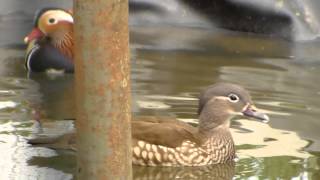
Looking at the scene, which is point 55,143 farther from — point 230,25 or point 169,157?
point 230,25

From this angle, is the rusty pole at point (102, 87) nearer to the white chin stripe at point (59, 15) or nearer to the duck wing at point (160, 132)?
the duck wing at point (160, 132)

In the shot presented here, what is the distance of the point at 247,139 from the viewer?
6.02 metres

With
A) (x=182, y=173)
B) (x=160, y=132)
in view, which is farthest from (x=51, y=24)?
(x=182, y=173)

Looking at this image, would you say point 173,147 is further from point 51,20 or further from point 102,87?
point 51,20

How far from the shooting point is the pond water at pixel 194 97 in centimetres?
548

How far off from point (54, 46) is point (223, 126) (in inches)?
109

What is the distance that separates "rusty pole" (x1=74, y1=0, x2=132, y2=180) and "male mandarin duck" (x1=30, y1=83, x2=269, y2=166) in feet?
5.08

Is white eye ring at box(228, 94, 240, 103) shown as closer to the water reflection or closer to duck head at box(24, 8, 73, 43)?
the water reflection

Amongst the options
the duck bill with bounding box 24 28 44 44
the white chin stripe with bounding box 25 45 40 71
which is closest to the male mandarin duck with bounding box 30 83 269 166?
the white chin stripe with bounding box 25 45 40 71

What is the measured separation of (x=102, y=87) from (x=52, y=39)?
461 centimetres

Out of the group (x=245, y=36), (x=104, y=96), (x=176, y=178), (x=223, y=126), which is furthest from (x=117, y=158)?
(x=245, y=36)

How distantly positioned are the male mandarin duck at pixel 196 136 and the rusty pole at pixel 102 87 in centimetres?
155

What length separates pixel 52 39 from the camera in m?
8.34

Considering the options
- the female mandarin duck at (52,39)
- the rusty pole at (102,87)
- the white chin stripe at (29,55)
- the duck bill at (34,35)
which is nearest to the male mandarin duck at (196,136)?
the rusty pole at (102,87)
